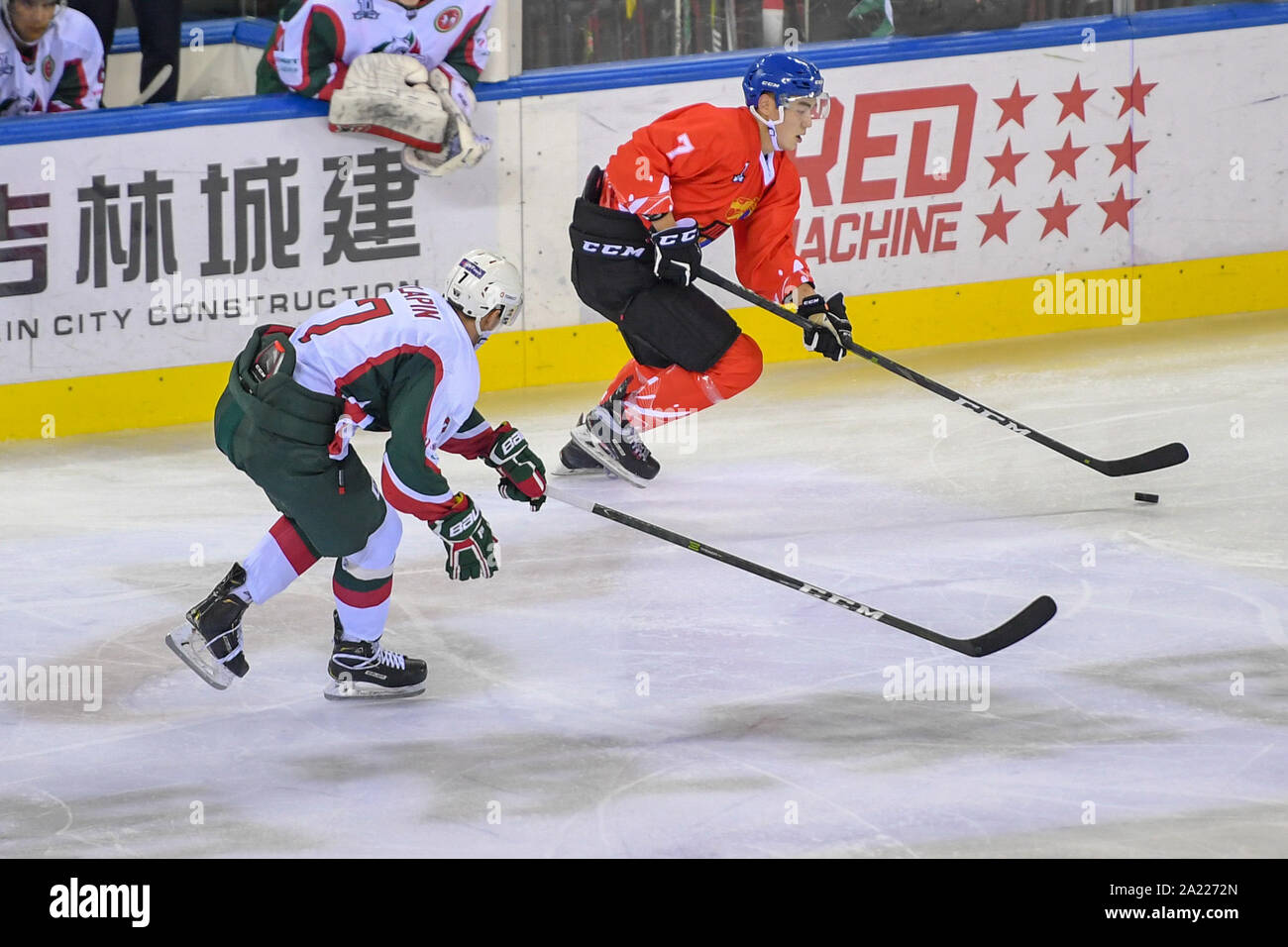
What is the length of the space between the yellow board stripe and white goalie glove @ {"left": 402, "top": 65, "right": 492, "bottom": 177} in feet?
2.16

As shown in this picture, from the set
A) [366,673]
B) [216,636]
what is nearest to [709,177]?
[366,673]

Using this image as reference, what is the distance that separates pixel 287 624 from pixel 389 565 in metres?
0.71

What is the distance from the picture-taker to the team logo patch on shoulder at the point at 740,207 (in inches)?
219

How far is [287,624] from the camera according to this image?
472 centimetres

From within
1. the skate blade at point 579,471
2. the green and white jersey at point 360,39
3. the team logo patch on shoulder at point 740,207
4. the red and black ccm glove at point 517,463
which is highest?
the green and white jersey at point 360,39

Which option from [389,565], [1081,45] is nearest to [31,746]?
[389,565]

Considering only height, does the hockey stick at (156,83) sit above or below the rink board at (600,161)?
above

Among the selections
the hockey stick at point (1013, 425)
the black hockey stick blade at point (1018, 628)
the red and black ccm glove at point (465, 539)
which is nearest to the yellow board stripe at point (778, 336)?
the hockey stick at point (1013, 425)

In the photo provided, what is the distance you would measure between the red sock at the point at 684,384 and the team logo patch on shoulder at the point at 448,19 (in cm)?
160

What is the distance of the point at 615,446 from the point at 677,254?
27.3 inches

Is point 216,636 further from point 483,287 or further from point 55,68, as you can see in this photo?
point 55,68

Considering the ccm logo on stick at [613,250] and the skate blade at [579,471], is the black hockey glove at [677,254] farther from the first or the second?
the skate blade at [579,471]

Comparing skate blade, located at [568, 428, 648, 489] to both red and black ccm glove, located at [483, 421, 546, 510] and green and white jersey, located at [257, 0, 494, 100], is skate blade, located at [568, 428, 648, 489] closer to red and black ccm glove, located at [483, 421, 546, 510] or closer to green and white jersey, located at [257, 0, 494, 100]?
green and white jersey, located at [257, 0, 494, 100]
